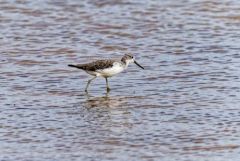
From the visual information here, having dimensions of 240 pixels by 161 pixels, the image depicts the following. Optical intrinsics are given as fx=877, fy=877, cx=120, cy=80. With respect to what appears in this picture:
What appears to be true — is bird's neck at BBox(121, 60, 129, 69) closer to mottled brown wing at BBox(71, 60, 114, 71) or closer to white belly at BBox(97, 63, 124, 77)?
white belly at BBox(97, 63, 124, 77)

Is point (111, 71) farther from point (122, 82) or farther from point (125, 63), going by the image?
point (122, 82)

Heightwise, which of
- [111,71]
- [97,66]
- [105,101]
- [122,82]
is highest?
[97,66]

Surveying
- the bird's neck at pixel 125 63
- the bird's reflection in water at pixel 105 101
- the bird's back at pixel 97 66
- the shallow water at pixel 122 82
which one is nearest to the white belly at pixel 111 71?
the bird's back at pixel 97 66

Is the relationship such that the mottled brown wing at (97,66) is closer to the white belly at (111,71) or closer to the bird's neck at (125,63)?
the white belly at (111,71)

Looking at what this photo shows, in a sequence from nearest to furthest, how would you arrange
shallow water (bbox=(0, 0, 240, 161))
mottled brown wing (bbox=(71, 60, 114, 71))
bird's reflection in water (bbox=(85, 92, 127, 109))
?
shallow water (bbox=(0, 0, 240, 161)) → bird's reflection in water (bbox=(85, 92, 127, 109)) → mottled brown wing (bbox=(71, 60, 114, 71))

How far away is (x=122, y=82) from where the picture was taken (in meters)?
19.4

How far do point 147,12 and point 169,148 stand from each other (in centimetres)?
1275

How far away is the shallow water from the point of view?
1435 cm

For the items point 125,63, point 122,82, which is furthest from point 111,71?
point 122,82

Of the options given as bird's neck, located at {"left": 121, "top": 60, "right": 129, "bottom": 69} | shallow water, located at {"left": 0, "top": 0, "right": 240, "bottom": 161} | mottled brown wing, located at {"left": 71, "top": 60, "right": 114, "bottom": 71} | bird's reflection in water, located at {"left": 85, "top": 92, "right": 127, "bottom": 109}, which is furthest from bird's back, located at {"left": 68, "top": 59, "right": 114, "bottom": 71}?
bird's reflection in water, located at {"left": 85, "top": 92, "right": 127, "bottom": 109}

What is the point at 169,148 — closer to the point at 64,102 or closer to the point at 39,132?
the point at 39,132

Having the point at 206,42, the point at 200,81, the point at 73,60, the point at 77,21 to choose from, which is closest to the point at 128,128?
the point at 200,81

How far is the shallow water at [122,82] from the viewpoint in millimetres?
14352

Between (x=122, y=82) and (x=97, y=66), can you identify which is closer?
(x=97, y=66)
